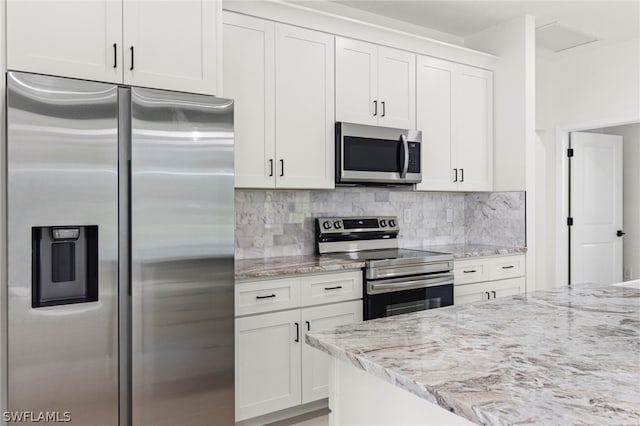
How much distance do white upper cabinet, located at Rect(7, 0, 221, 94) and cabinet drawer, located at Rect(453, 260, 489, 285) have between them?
216 centimetres

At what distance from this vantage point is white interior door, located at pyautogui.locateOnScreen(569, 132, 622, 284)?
16.5 ft

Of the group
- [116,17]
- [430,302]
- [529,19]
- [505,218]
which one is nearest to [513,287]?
[505,218]

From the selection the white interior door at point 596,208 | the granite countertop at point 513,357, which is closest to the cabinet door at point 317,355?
the granite countertop at point 513,357

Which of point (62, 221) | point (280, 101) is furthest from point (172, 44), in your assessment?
point (62, 221)

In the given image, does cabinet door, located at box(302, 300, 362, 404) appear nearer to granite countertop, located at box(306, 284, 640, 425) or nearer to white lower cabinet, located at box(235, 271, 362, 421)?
white lower cabinet, located at box(235, 271, 362, 421)

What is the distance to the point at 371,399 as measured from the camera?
4.12 ft

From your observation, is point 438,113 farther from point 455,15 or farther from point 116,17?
point 116,17

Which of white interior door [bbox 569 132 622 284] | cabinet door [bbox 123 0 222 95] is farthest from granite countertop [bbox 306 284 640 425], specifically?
white interior door [bbox 569 132 622 284]

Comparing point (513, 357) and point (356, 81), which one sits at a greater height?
point (356, 81)

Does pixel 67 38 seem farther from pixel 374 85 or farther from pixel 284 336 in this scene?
pixel 374 85

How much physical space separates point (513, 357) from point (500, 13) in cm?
346

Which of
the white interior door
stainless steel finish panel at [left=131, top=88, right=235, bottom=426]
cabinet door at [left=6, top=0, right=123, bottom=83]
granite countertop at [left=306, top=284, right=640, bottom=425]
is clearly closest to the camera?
granite countertop at [left=306, top=284, right=640, bottom=425]

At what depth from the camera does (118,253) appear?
77.0 inches

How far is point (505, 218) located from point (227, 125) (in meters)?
2.79
